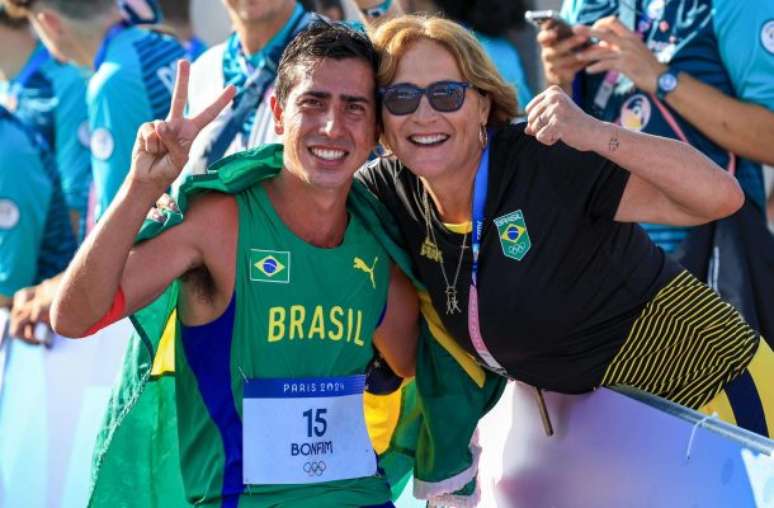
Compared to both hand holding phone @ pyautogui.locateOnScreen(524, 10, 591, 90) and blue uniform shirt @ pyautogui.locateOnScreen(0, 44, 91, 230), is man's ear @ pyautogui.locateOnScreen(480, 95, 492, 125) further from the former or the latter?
blue uniform shirt @ pyautogui.locateOnScreen(0, 44, 91, 230)

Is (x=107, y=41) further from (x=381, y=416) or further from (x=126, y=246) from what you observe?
(x=126, y=246)

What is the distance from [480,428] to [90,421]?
1708 mm

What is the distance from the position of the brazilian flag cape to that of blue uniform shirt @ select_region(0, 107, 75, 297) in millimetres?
2247

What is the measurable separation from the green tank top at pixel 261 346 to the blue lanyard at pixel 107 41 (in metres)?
2.48

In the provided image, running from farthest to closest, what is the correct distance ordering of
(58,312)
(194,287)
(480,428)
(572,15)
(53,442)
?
(53,442) < (572,15) < (480,428) < (194,287) < (58,312)

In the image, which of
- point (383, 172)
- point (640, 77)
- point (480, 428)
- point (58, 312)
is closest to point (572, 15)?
point (640, 77)

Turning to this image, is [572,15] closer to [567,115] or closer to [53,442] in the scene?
[567,115]

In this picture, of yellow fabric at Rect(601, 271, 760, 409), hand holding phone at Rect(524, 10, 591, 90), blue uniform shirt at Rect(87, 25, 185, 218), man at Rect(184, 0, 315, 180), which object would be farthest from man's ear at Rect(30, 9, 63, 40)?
yellow fabric at Rect(601, 271, 760, 409)

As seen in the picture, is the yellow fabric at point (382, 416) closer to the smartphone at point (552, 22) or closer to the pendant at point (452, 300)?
the pendant at point (452, 300)

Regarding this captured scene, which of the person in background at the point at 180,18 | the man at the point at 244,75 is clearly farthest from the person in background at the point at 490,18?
the person in background at the point at 180,18

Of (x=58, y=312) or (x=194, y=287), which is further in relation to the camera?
(x=194, y=287)

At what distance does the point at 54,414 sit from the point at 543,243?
2.49 m

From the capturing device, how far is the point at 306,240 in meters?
3.51

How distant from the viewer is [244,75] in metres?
5.02
